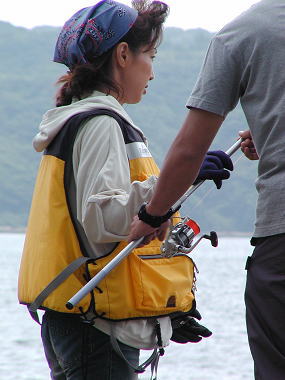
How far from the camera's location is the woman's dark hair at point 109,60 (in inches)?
Result: 126

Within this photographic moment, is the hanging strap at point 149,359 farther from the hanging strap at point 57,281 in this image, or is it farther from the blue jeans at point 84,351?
the hanging strap at point 57,281

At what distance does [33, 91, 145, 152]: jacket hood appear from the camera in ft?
10.1

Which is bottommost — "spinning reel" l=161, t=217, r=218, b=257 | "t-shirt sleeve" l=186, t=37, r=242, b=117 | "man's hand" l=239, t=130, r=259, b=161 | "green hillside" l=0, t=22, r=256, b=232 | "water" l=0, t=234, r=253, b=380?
"green hillside" l=0, t=22, r=256, b=232

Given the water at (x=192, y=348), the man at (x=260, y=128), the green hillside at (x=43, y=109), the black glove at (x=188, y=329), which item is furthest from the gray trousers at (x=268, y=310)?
the green hillside at (x=43, y=109)

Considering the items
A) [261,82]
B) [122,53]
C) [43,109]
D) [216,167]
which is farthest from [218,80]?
[43,109]

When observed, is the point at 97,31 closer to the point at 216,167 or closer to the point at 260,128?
the point at 216,167

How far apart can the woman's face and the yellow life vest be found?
0.22 m

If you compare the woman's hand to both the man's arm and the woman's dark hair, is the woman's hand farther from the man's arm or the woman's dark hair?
the woman's dark hair

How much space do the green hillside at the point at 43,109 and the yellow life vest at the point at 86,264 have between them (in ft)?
243

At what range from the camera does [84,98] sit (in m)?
3.22

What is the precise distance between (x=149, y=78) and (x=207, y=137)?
27.4 inches

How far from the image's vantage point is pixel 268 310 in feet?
8.65

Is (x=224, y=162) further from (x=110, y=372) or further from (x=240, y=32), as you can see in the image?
(x=110, y=372)

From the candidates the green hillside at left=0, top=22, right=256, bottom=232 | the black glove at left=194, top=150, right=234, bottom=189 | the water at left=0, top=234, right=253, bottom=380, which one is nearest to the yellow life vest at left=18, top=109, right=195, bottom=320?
the black glove at left=194, top=150, right=234, bottom=189
